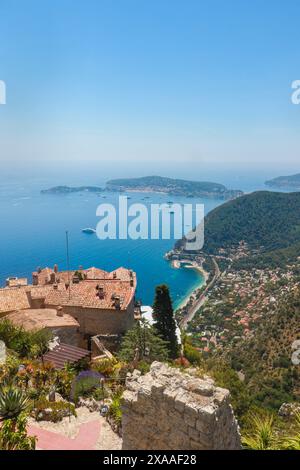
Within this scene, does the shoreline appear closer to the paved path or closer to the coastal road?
the coastal road

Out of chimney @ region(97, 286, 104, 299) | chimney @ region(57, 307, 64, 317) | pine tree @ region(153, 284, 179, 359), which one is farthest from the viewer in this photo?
pine tree @ region(153, 284, 179, 359)

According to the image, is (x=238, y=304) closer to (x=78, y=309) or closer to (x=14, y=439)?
(x=78, y=309)

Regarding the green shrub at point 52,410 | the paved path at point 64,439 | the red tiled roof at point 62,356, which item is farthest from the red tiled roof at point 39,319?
the paved path at point 64,439

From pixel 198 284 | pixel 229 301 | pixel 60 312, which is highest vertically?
pixel 60 312

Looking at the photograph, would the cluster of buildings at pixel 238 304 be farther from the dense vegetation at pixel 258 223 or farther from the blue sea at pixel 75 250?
the dense vegetation at pixel 258 223

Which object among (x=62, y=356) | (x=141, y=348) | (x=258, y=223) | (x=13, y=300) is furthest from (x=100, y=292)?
(x=258, y=223)

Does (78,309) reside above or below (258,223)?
above

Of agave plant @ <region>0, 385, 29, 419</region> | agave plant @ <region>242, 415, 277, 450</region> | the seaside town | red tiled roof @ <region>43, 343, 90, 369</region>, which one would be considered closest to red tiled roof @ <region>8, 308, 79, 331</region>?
red tiled roof @ <region>43, 343, 90, 369</region>

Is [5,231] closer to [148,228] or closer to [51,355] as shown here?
[148,228]

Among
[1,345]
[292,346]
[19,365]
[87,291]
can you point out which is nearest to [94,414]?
[19,365]
